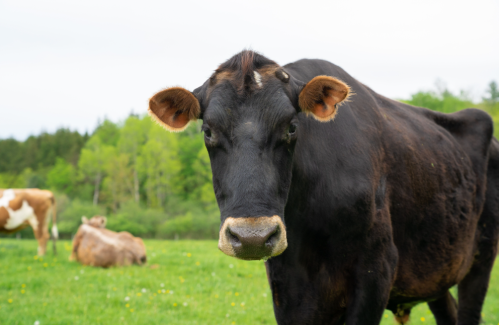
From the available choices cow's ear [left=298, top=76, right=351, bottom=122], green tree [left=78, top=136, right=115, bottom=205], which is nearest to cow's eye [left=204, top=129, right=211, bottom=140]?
cow's ear [left=298, top=76, right=351, bottom=122]

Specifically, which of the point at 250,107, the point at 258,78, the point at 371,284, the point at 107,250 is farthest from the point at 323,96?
the point at 107,250

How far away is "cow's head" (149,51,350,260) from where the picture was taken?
2.38 m

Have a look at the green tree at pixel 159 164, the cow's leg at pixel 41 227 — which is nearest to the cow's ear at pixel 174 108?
the cow's leg at pixel 41 227

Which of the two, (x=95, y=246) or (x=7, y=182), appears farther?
(x=7, y=182)

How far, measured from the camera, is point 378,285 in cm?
318

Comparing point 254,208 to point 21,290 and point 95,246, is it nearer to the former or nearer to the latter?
point 21,290

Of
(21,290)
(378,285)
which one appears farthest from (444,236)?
(21,290)

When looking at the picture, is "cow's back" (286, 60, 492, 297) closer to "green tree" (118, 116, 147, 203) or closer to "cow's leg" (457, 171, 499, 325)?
"cow's leg" (457, 171, 499, 325)

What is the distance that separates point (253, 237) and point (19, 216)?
589 inches

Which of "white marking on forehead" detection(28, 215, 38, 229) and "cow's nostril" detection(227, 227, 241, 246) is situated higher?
"cow's nostril" detection(227, 227, 241, 246)

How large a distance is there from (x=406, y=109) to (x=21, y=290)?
7.53 meters

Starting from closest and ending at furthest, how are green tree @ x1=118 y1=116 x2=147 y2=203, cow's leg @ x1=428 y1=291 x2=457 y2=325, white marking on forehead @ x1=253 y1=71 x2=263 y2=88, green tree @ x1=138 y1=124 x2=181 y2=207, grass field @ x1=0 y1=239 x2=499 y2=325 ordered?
white marking on forehead @ x1=253 y1=71 x2=263 y2=88 → cow's leg @ x1=428 y1=291 x2=457 y2=325 → grass field @ x1=0 y1=239 x2=499 y2=325 → green tree @ x1=138 y1=124 x2=181 y2=207 → green tree @ x1=118 y1=116 x2=147 y2=203

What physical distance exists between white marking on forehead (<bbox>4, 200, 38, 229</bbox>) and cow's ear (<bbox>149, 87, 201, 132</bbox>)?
13867 mm

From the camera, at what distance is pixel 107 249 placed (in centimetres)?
1125
